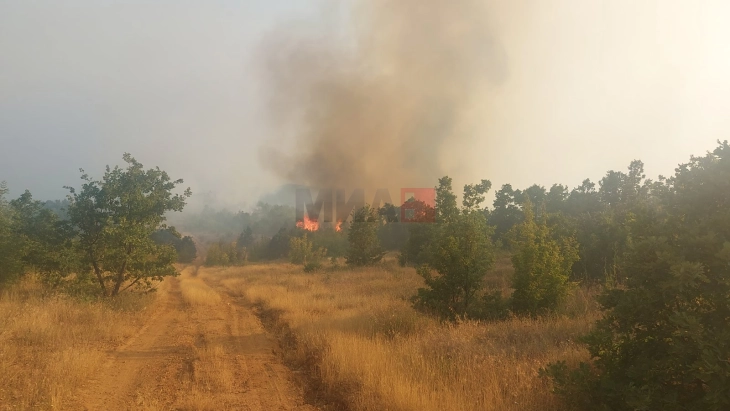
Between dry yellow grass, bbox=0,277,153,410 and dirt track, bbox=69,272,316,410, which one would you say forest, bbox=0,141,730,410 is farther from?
dirt track, bbox=69,272,316,410

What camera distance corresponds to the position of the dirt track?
5191 mm

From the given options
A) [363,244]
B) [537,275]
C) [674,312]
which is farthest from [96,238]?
[363,244]

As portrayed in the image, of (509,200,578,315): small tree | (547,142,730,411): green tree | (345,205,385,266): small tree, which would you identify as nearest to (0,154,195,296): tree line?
(509,200,578,315): small tree

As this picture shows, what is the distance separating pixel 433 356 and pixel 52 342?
6.58 meters

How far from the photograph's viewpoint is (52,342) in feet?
23.7

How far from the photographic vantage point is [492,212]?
3431cm

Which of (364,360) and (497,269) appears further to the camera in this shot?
(497,269)

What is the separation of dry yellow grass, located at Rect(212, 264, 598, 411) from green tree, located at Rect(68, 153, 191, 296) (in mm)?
6330

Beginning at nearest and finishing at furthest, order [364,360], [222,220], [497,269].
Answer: [364,360] → [497,269] → [222,220]

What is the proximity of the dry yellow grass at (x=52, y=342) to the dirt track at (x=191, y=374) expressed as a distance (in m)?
0.27

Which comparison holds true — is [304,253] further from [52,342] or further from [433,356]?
[433,356]

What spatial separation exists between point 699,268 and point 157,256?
14.1 meters

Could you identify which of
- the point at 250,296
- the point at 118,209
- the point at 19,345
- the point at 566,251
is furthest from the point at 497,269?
the point at 19,345

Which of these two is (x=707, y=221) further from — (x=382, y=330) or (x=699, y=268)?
(x=382, y=330)
